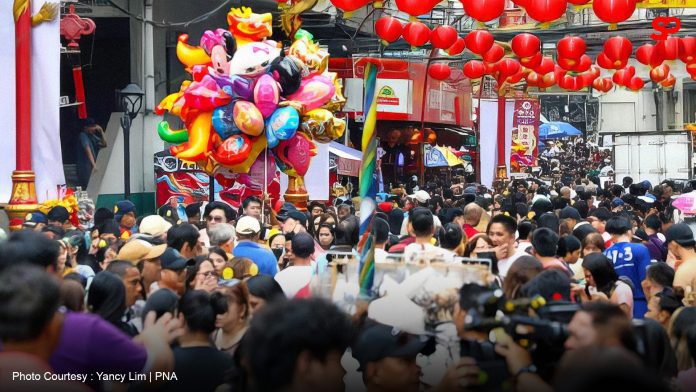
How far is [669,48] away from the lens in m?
22.7

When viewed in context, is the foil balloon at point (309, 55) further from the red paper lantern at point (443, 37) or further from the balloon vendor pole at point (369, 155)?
the balloon vendor pole at point (369, 155)

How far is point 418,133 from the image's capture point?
33344mm

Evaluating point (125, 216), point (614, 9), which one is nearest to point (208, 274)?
point (125, 216)

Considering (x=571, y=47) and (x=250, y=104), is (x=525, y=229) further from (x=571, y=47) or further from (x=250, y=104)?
(x=571, y=47)

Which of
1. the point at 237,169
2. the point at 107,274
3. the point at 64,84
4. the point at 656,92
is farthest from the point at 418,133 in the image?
the point at 107,274

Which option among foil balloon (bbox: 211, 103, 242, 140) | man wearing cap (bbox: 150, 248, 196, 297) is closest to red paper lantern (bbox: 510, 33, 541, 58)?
foil balloon (bbox: 211, 103, 242, 140)

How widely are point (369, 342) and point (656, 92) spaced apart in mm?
48588

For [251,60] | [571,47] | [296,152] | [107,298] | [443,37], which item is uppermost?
[443,37]

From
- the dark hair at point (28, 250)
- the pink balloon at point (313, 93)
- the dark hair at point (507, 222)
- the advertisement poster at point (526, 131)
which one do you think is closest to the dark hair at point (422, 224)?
the dark hair at point (507, 222)

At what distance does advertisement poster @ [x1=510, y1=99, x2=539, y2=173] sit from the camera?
4147cm

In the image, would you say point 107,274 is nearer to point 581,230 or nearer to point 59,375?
point 59,375

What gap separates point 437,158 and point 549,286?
30.6 meters

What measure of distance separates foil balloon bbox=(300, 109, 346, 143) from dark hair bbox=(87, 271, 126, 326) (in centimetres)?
981

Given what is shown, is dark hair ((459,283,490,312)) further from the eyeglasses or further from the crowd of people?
the eyeglasses
